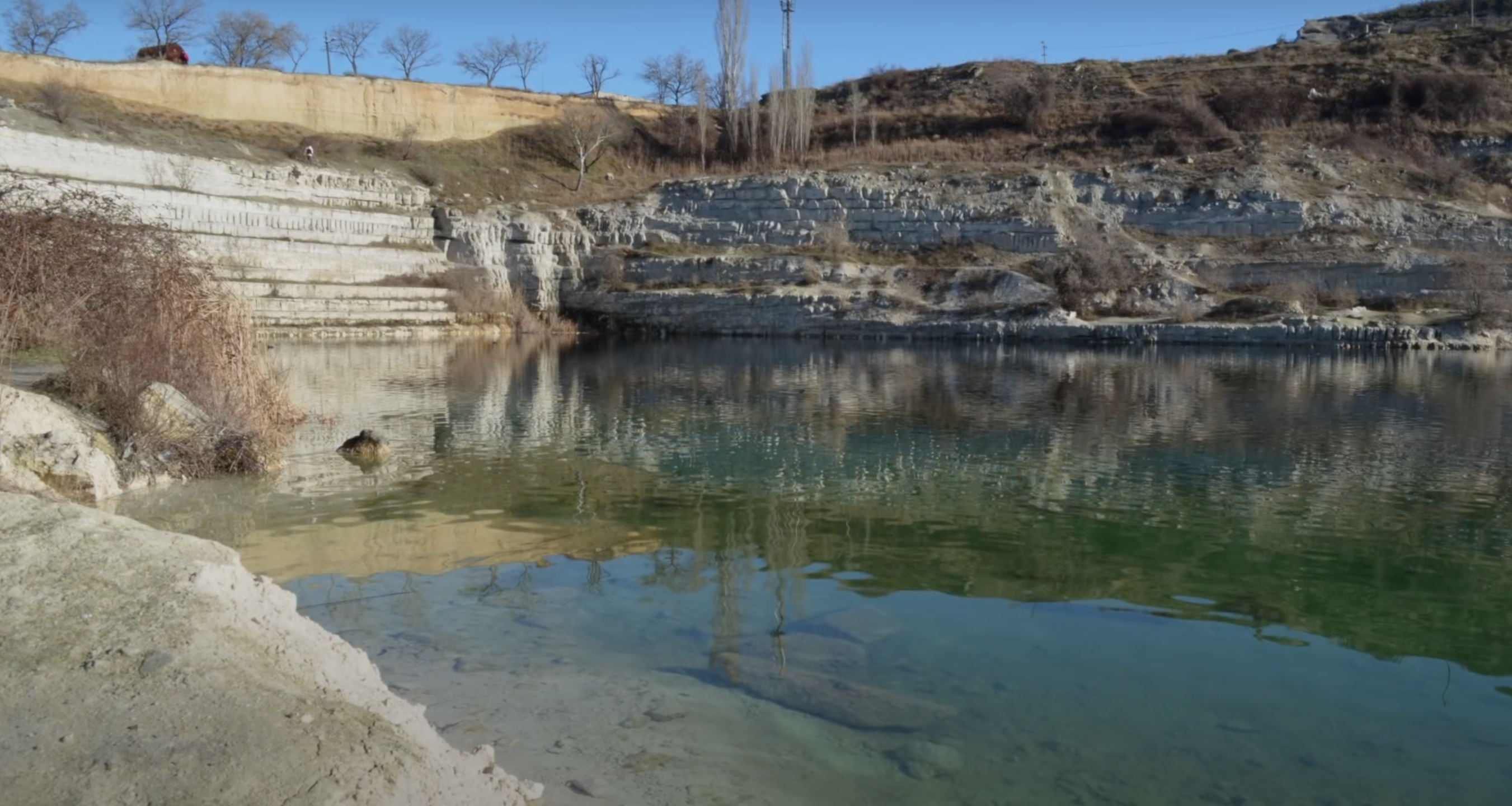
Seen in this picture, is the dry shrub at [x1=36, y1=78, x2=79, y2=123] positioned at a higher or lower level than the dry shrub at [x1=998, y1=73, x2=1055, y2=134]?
lower

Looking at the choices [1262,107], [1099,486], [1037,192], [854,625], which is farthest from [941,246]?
[854,625]

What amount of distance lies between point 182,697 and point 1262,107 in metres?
62.8

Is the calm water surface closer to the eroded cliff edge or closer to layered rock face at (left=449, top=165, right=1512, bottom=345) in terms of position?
the eroded cliff edge

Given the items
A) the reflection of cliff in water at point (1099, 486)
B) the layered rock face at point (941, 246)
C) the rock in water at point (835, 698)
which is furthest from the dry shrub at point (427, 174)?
the rock in water at point (835, 698)

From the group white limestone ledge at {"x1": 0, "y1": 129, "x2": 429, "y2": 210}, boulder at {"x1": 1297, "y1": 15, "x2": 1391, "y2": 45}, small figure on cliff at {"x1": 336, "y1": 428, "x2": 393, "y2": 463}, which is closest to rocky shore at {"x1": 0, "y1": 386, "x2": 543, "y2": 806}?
small figure on cliff at {"x1": 336, "y1": 428, "x2": 393, "y2": 463}

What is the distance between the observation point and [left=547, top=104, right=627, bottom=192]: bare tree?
6231 cm

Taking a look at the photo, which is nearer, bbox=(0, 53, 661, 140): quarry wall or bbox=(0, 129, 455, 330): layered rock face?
bbox=(0, 129, 455, 330): layered rock face

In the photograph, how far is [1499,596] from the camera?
30.1ft

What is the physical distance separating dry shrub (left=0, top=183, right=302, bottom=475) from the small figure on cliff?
86 cm

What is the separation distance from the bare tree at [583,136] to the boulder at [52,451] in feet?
165

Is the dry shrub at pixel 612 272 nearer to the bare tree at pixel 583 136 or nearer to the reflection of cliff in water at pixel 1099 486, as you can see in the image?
the bare tree at pixel 583 136

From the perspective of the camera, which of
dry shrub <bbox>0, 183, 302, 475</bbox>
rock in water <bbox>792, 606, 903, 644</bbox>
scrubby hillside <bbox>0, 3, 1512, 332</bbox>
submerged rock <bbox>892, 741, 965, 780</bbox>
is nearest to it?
submerged rock <bbox>892, 741, 965, 780</bbox>

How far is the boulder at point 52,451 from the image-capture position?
1093cm

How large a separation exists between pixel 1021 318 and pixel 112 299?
38006 millimetres
